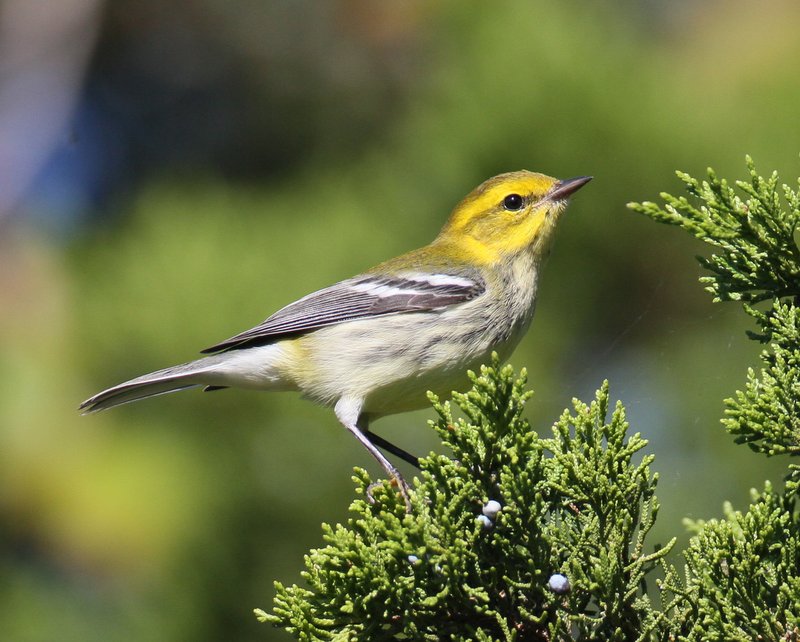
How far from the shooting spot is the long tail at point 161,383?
3.43 m

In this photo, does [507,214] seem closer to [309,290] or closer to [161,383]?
[309,290]

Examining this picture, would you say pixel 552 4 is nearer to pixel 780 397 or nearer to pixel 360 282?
pixel 360 282

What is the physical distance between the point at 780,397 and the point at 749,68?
7.33 feet

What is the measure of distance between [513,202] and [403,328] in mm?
872

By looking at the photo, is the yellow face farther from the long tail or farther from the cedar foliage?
the cedar foliage

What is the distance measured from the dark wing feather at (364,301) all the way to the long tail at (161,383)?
0.11 metres

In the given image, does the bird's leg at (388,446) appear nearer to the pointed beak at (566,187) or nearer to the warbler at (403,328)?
the warbler at (403,328)

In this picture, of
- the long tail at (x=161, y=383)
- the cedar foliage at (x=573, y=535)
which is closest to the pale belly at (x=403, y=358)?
the long tail at (x=161, y=383)

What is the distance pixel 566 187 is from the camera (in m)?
3.65

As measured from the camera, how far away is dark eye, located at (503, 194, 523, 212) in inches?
157

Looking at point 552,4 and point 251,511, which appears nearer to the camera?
point 251,511

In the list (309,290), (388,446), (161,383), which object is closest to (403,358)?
(388,446)

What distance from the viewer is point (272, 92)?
5910mm

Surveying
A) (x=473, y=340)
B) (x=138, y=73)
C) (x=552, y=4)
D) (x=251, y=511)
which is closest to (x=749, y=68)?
(x=552, y=4)
